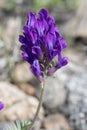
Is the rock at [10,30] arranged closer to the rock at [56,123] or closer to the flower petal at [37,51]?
the rock at [56,123]

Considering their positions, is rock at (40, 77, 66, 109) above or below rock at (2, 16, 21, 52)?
below

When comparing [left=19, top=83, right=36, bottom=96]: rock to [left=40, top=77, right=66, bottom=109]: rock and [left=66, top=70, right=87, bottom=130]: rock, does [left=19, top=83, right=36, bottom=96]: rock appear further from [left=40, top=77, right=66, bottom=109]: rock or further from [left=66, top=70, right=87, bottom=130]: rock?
[left=66, top=70, right=87, bottom=130]: rock

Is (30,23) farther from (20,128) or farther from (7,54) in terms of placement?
(7,54)

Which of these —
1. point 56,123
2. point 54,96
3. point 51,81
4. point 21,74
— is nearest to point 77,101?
point 54,96

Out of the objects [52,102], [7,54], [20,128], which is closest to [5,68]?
[7,54]

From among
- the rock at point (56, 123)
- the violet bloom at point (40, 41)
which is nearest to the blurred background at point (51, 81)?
the rock at point (56, 123)

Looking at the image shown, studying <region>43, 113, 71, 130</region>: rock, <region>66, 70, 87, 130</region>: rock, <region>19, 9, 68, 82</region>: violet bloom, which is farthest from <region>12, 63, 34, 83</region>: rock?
<region>19, 9, 68, 82</region>: violet bloom

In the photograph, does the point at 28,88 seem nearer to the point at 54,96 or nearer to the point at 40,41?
the point at 54,96
